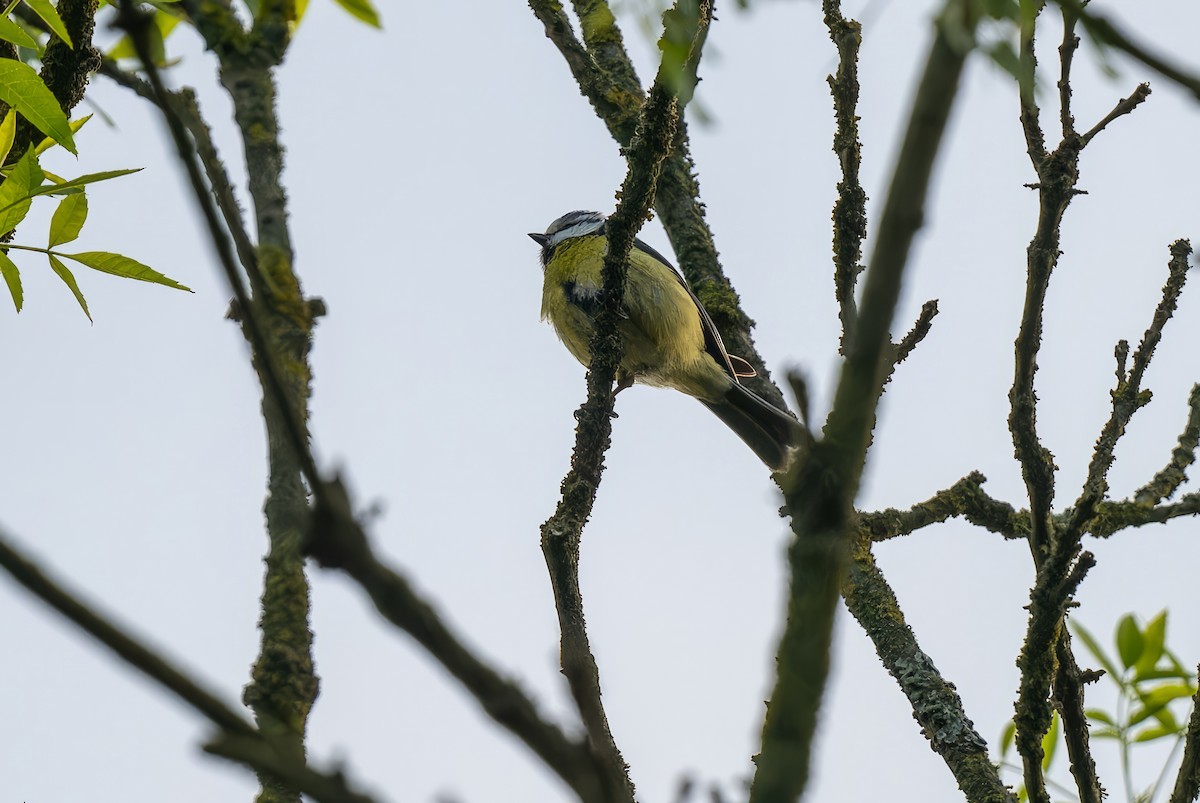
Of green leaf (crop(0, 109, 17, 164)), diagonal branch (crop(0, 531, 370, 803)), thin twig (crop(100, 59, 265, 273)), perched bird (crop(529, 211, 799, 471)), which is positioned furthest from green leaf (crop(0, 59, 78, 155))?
perched bird (crop(529, 211, 799, 471))

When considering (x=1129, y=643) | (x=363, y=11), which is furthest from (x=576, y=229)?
(x=363, y=11)

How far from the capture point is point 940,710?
352 centimetres

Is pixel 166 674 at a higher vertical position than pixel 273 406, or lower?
lower

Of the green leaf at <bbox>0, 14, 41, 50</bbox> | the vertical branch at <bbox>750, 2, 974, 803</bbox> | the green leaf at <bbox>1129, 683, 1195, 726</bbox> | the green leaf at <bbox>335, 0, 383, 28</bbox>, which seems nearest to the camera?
the vertical branch at <bbox>750, 2, 974, 803</bbox>

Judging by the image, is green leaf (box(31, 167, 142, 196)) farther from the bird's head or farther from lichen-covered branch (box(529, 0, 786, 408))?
the bird's head

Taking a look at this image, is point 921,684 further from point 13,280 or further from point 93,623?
point 93,623

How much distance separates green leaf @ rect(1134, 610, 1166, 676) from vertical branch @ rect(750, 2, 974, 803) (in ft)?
11.3

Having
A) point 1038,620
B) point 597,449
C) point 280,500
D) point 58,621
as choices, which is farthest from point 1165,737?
point 58,621

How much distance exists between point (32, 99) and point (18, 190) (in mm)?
177

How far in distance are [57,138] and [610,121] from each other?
2.82 metres

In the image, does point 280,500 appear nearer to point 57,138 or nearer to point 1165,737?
point 57,138

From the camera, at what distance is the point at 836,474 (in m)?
0.98

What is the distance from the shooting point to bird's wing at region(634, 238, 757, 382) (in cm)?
497

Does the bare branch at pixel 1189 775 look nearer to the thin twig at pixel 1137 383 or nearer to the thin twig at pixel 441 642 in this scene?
the thin twig at pixel 1137 383
